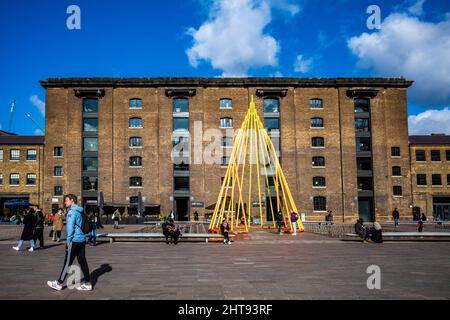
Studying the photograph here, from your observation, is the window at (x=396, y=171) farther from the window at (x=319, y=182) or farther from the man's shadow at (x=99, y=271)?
the man's shadow at (x=99, y=271)

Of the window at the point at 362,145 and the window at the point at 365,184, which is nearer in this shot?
the window at the point at 365,184

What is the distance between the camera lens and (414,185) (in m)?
46.1

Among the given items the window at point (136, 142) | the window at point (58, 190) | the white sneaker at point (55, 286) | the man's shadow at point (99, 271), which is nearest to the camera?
the white sneaker at point (55, 286)

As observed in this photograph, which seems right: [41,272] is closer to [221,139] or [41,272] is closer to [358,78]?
[221,139]

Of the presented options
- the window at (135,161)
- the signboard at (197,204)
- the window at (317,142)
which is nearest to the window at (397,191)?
the window at (317,142)

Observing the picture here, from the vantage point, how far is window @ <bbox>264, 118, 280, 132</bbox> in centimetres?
4502

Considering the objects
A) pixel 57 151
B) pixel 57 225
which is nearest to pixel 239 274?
pixel 57 225

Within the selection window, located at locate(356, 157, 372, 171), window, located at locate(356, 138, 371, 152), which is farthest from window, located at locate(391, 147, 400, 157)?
window, located at locate(356, 157, 372, 171)

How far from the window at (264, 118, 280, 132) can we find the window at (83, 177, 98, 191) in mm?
20653

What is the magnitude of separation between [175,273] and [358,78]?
4079 centimetres

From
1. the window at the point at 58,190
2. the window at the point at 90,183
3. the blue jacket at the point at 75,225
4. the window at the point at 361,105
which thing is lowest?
the blue jacket at the point at 75,225

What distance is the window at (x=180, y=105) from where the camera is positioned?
4488 centimetres

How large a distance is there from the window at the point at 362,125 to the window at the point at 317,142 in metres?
4.39

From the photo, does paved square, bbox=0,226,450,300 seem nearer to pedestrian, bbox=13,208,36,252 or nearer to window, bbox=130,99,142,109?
pedestrian, bbox=13,208,36,252
